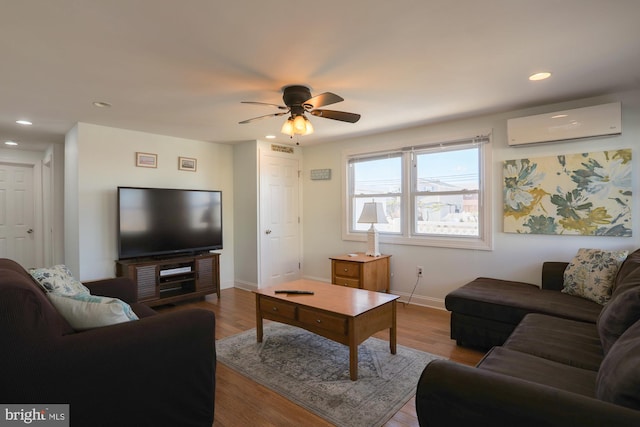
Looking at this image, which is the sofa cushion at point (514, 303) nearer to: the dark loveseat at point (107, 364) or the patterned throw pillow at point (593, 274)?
the patterned throw pillow at point (593, 274)

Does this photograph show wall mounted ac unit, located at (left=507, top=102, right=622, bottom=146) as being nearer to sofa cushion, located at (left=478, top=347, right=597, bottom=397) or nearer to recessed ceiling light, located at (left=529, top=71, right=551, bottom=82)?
recessed ceiling light, located at (left=529, top=71, right=551, bottom=82)

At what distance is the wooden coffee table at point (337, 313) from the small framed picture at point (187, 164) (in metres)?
2.60

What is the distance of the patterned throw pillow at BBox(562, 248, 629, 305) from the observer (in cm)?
255

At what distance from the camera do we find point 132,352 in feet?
4.99

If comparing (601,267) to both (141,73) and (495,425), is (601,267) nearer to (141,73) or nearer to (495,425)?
(495,425)

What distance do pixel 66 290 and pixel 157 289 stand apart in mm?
2093

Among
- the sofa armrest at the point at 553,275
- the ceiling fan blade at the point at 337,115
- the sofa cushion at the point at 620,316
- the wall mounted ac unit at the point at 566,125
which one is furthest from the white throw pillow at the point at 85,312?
the wall mounted ac unit at the point at 566,125

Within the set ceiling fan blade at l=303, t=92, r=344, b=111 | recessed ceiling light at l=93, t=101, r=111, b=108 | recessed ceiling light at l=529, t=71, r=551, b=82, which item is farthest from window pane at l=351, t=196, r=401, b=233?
recessed ceiling light at l=93, t=101, r=111, b=108

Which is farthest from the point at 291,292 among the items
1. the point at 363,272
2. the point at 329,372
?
the point at 363,272

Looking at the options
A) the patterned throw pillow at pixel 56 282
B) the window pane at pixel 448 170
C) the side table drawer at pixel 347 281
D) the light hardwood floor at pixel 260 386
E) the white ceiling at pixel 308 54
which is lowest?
the light hardwood floor at pixel 260 386

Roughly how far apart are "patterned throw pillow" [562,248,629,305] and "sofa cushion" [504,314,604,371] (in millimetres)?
561

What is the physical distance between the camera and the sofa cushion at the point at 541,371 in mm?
1425

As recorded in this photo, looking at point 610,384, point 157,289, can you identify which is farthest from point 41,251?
point 610,384

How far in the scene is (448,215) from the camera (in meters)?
Result: 3.99
